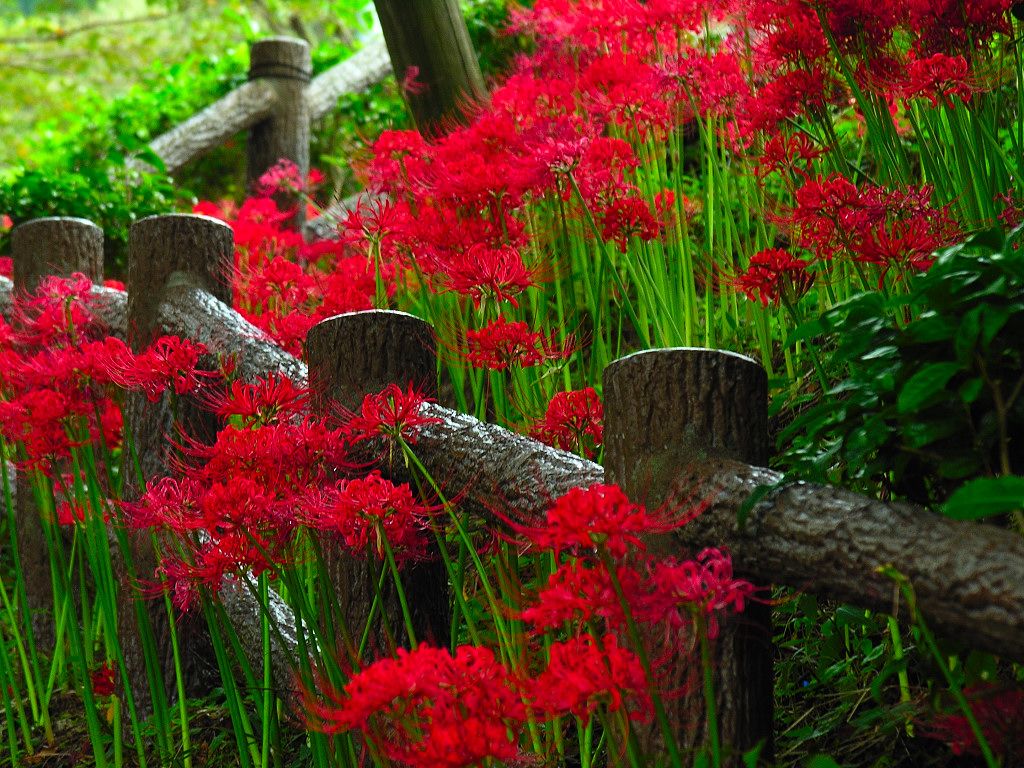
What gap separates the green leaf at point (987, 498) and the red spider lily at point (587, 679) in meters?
0.38

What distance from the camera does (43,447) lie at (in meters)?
2.24

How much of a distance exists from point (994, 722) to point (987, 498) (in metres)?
0.36

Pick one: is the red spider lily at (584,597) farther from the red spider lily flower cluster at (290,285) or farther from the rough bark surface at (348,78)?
the rough bark surface at (348,78)

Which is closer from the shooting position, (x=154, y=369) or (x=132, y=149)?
(x=154, y=369)

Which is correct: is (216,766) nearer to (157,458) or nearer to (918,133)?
(157,458)

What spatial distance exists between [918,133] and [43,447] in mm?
1820

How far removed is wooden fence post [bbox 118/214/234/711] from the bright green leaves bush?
156 cm

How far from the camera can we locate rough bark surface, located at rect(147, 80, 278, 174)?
16.1 ft

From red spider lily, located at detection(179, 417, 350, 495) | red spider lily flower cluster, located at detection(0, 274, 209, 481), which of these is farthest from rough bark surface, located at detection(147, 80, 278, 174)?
red spider lily, located at detection(179, 417, 350, 495)

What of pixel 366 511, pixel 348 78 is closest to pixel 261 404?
Answer: pixel 366 511

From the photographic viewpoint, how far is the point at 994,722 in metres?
1.33

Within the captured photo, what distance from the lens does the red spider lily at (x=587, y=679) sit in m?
1.16

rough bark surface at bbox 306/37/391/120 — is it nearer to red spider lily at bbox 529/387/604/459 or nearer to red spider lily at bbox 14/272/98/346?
red spider lily at bbox 14/272/98/346

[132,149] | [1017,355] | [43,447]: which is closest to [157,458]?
[43,447]
